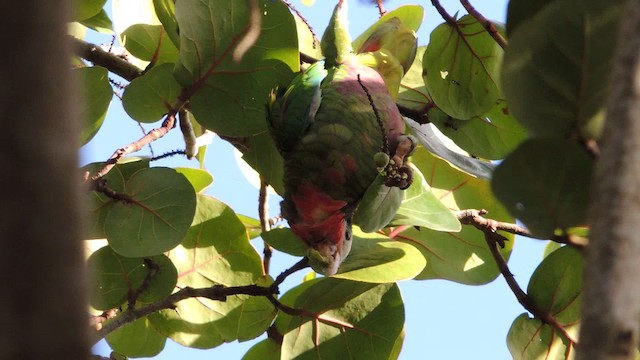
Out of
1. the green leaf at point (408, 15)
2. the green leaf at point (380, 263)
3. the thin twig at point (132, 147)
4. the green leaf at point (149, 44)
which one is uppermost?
the green leaf at point (149, 44)

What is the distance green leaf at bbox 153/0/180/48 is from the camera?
1308mm

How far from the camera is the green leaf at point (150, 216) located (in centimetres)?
125

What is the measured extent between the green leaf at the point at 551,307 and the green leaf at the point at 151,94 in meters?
0.66

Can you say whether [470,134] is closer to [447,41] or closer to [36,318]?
[447,41]

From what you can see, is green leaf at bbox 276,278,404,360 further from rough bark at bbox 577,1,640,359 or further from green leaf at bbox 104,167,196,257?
rough bark at bbox 577,1,640,359

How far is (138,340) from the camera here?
152 cm

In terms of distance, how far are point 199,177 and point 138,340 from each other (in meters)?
0.33

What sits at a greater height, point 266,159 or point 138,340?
point 266,159

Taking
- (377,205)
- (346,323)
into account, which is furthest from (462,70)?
(346,323)

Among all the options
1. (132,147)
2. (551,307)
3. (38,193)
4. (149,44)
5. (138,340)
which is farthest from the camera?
(138,340)

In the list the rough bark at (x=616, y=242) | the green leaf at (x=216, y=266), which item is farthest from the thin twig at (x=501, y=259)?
the rough bark at (x=616, y=242)

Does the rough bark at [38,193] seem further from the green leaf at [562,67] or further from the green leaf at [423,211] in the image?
the green leaf at [423,211]

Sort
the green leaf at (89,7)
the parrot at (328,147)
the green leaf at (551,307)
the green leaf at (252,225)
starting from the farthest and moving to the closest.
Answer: the green leaf at (252,225) → the green leaf at (89,7) → the green leaf at (551,307) → the parrot at (328,147)

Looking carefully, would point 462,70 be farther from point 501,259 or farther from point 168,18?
point 168,18
